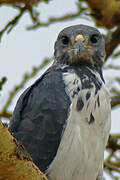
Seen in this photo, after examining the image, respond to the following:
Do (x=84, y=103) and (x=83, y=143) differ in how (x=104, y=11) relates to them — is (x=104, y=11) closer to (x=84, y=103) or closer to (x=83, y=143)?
(x=84, y=103)

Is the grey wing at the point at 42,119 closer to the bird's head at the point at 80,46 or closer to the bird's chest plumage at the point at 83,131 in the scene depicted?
the bird's chest plumage at the point at 83,131

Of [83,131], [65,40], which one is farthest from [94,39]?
[83,131]

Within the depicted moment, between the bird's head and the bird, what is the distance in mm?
28

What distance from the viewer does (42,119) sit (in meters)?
4.19

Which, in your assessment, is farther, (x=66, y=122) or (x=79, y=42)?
(x=79, y=42)

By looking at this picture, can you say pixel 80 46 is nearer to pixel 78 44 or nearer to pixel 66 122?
pixel 78 44

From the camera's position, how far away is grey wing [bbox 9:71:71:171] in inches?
159

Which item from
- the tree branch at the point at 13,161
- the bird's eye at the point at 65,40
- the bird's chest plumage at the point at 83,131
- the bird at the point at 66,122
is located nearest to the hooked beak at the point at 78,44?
the bird at the point at 66,122

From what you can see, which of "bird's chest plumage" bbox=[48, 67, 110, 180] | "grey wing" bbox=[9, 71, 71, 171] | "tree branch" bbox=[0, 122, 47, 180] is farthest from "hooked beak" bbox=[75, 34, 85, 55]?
"tree branch" bbox=[0, 122, 47, 180]

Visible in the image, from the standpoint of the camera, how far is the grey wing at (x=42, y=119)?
4051 millimetres

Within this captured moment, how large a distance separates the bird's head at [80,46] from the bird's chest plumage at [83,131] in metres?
0.39

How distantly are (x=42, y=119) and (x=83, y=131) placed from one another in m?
0.49

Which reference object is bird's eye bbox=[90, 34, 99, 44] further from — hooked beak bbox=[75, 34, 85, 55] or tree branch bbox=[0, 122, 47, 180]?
tree branch bbox=[0, 122, 47, 180]

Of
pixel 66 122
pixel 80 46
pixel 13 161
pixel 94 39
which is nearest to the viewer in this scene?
pixel 13 161
